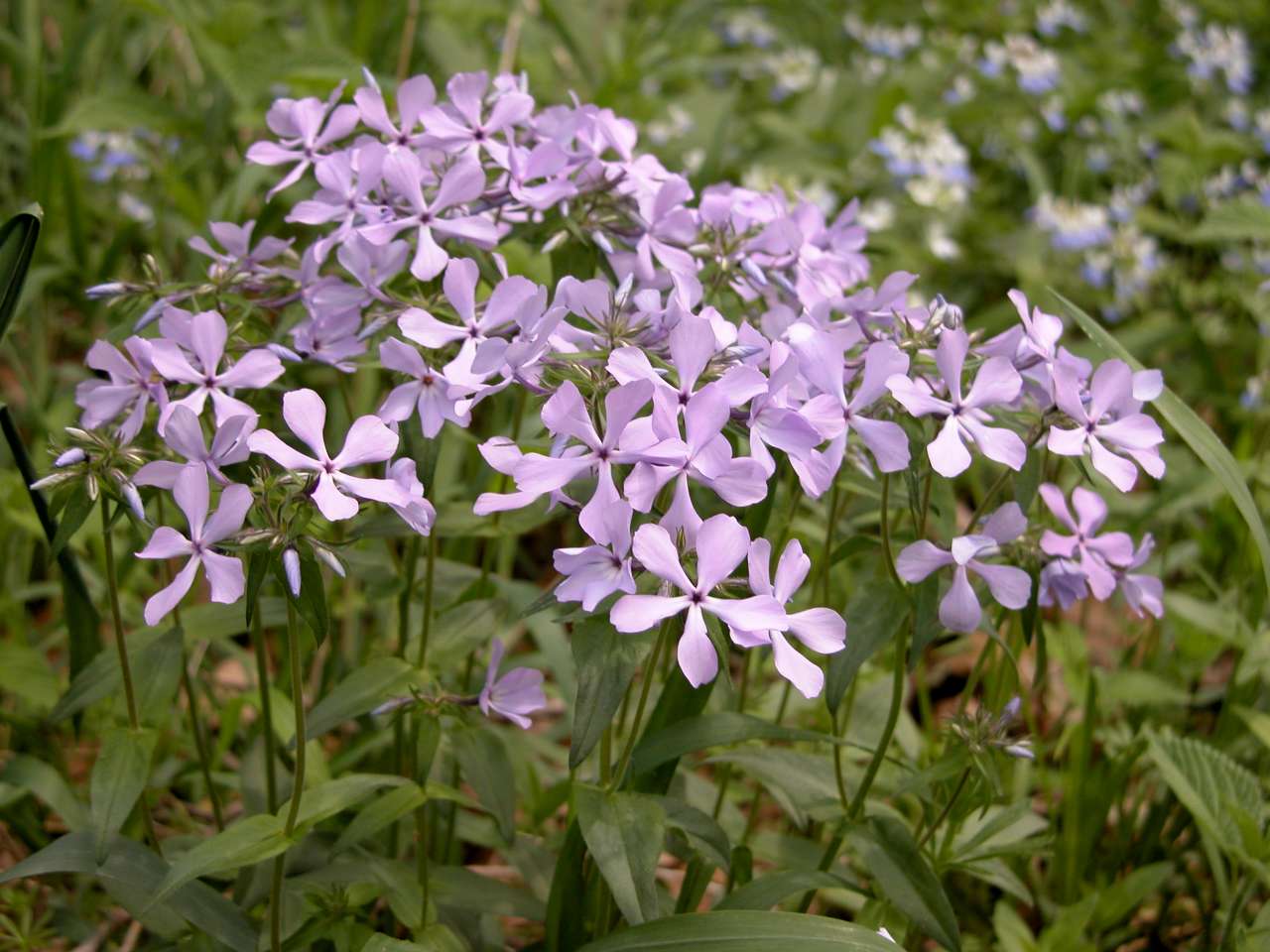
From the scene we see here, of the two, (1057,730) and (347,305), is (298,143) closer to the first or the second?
(347,305)

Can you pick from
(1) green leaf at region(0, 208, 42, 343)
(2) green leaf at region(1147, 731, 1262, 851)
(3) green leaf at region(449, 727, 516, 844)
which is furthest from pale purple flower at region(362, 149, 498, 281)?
(2) green leaf at region(1147, 731, 1262, 851)

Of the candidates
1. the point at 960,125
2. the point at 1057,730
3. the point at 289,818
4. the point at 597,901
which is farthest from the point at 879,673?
→ the point at 960,125

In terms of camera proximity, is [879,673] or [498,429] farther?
[879,673]

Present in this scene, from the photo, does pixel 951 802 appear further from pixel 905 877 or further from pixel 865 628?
pixel 865 628

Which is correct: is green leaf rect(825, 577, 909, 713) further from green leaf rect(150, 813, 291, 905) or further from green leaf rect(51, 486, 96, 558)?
green leaf rect(51, 486, 96, 558)

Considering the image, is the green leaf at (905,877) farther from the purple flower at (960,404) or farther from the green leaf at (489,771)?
the purple flower at (960,404)

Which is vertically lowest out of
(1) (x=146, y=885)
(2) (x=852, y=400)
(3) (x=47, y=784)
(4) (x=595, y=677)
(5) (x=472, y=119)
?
(3) (x=47, y=784)

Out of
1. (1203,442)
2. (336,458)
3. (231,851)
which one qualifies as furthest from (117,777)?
(1203,442)
